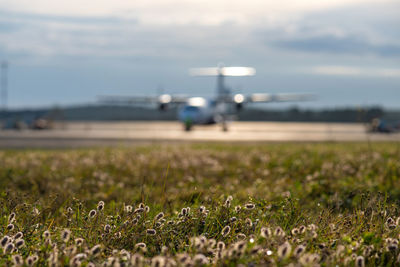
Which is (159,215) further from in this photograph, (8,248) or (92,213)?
(8,248)

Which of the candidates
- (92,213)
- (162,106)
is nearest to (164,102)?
(162,106)

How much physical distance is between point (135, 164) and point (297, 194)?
4887 millimetres

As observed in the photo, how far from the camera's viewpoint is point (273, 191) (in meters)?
8.55

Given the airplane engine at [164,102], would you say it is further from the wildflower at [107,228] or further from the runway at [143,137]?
the wildflower at [107,228]

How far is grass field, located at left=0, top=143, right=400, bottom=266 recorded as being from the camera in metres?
3.29

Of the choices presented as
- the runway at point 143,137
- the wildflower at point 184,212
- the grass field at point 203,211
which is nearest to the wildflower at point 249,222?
the grass field at point 203,211

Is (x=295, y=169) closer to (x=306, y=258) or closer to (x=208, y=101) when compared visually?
(x=306, y=258)

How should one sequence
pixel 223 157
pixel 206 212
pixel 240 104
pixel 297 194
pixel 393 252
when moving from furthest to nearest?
pixel 240 104 < pixel 223 157 < pixel 297 194 < pixel 206 212 < pixel 393 252

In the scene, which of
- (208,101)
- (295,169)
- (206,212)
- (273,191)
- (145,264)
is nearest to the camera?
(145,264)

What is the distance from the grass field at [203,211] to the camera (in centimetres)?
329

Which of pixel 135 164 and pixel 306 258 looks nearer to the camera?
pixel 306 258

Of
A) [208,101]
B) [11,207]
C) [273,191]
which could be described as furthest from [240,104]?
[11,207]

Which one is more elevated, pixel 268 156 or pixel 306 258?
pixel 306 258

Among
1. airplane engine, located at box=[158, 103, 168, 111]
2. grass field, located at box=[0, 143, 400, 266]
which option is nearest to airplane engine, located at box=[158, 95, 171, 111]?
airplane engine, located at box=[158, 103, 168, 111]
